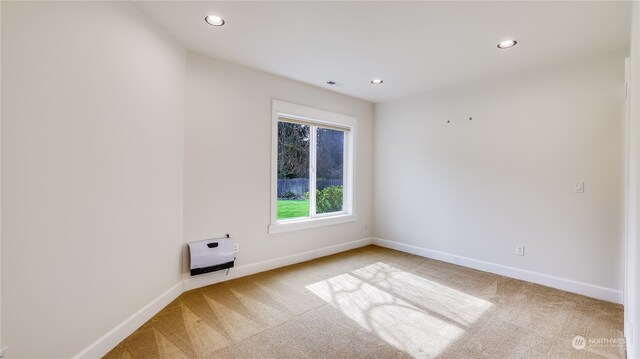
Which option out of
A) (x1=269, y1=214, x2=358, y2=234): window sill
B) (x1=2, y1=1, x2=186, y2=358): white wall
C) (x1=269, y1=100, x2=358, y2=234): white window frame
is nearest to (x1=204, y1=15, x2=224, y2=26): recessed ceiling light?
(x1=2, y1=1, x2=186, y2=358): white wall

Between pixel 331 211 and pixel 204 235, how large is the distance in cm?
209

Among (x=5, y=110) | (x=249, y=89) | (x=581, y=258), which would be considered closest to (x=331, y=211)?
(x=249, y=89)

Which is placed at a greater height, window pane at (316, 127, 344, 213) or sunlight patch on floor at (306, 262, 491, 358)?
window pane at (316, 127, 344, 213)

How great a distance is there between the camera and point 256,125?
3.40 metres

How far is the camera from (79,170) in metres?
1.71

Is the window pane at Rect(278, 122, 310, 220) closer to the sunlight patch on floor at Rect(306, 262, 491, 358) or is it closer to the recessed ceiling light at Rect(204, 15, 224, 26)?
the sunlight patch on floor at Rect(306, 262, 491, 358)

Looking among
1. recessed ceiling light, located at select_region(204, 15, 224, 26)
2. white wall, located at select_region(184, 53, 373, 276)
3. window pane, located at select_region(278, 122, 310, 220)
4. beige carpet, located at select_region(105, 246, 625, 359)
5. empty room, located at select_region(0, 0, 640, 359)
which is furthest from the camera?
window pane, located at select_region(278, 122, 310, 220)

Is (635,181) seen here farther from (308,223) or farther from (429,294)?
(308,223)

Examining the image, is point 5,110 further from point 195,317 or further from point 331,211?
point 331,211

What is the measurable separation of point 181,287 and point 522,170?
4.02 meters

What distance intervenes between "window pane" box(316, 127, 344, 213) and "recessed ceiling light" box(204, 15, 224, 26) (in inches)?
83.5

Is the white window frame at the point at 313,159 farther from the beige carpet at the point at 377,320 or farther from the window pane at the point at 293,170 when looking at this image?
the beige carpet at the point at 377,320

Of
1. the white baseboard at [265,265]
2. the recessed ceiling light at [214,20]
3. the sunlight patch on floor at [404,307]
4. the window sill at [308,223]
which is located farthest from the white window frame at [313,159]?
the recessed ceiling light at [214,20]

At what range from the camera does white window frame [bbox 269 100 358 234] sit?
11.7 ft
